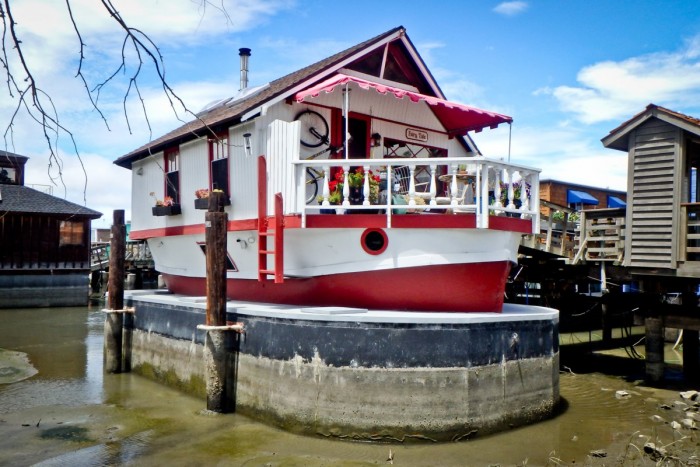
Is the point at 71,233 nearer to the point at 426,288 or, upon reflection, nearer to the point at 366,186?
the point at 366,186

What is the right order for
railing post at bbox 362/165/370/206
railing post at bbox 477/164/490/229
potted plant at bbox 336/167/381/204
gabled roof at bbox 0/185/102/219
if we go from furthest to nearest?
gabled roof at bbox 0/185/102/219, potted plant at bbox 336/167/381/204, railing post at bbox 362/165/370/206, railing post at bbox 477/164/490/229

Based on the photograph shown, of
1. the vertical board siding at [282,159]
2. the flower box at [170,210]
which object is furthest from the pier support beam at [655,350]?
the flower box at [170,210]

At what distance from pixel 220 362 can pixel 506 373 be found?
462 cm

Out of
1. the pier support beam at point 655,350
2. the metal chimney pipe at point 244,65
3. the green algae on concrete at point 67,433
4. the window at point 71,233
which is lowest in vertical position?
the green algae on concrete at point 67,433

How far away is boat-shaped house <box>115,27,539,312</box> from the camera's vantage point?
33.2ft

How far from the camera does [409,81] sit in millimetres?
13469

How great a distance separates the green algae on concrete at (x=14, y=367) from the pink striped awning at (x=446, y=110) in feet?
29.3

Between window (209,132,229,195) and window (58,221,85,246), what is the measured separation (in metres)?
22.8

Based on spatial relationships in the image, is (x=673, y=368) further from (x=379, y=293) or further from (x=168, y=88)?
(x=168, y=88)

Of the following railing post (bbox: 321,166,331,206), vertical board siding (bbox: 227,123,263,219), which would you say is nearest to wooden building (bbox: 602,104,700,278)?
railing post (bbox: 321,166,331,206)

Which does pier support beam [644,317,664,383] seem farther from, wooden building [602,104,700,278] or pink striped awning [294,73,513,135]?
pink striped awning [294,73,513,135]

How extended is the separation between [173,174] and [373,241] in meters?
6.50

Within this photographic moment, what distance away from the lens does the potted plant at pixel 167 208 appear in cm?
1405

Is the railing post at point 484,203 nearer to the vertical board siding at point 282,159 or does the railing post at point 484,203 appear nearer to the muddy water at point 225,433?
the vertical board siding at point 282,159
